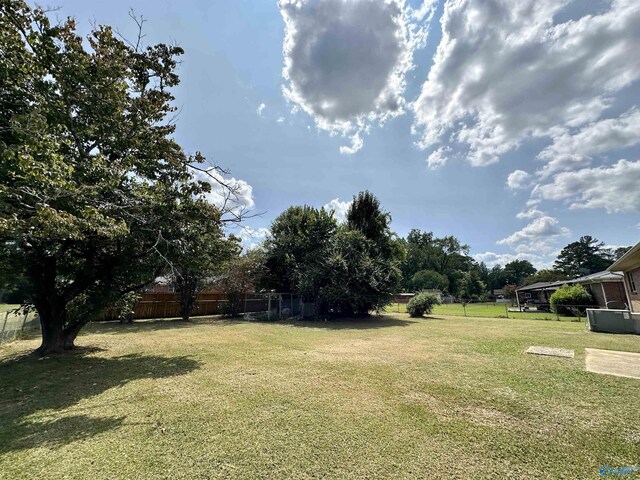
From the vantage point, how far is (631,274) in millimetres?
13758

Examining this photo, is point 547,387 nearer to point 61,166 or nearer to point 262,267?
point 61,166

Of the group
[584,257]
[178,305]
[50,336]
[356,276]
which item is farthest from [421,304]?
[584,257]

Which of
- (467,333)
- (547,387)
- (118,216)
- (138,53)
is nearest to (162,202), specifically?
(118,216)

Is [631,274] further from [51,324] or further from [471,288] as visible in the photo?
[471,288]

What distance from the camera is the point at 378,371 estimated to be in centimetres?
607

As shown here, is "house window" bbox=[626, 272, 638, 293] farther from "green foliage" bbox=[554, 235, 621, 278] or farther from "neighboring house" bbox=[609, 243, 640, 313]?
"green foliage" bbox=[554, 235, 621, 278]

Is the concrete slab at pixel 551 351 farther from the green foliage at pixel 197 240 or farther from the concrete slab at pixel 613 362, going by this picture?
the green foliage at pixel 197 240

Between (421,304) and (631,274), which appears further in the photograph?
(421,304)

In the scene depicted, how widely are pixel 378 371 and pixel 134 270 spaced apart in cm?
697

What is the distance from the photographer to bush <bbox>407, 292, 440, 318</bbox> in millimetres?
18562

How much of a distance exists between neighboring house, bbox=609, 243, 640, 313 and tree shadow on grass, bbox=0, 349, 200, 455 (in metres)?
17.7

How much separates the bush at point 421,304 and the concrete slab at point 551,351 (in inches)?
406

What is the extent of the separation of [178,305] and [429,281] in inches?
1900

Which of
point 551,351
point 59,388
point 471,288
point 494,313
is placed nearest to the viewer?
point 59,388
